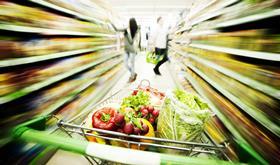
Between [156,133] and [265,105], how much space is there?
65cm

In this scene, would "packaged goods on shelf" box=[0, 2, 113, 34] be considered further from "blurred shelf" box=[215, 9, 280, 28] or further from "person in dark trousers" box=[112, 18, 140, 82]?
"person in dark trousers" box=[112, 18, 140, 82]

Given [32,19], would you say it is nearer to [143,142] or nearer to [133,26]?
[143,142]

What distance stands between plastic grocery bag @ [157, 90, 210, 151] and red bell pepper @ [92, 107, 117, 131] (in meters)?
0.28

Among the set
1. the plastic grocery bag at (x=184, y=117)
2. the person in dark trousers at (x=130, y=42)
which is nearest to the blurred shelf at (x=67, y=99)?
the plastic grocery bag at (x=184, y=117)

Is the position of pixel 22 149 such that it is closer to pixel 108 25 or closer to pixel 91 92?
pixel 91 92

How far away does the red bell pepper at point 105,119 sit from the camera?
82 cm

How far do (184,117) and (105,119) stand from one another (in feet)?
1.33

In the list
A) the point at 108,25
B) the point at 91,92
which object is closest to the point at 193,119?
the point at 91,92

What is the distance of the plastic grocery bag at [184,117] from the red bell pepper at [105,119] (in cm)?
28

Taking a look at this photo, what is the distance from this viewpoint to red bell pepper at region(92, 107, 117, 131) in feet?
2.70

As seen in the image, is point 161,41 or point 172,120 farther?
point 161,41

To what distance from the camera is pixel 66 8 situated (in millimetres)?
1817

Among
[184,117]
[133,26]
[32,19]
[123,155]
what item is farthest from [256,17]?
[133,26]

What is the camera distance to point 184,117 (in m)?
0.77
